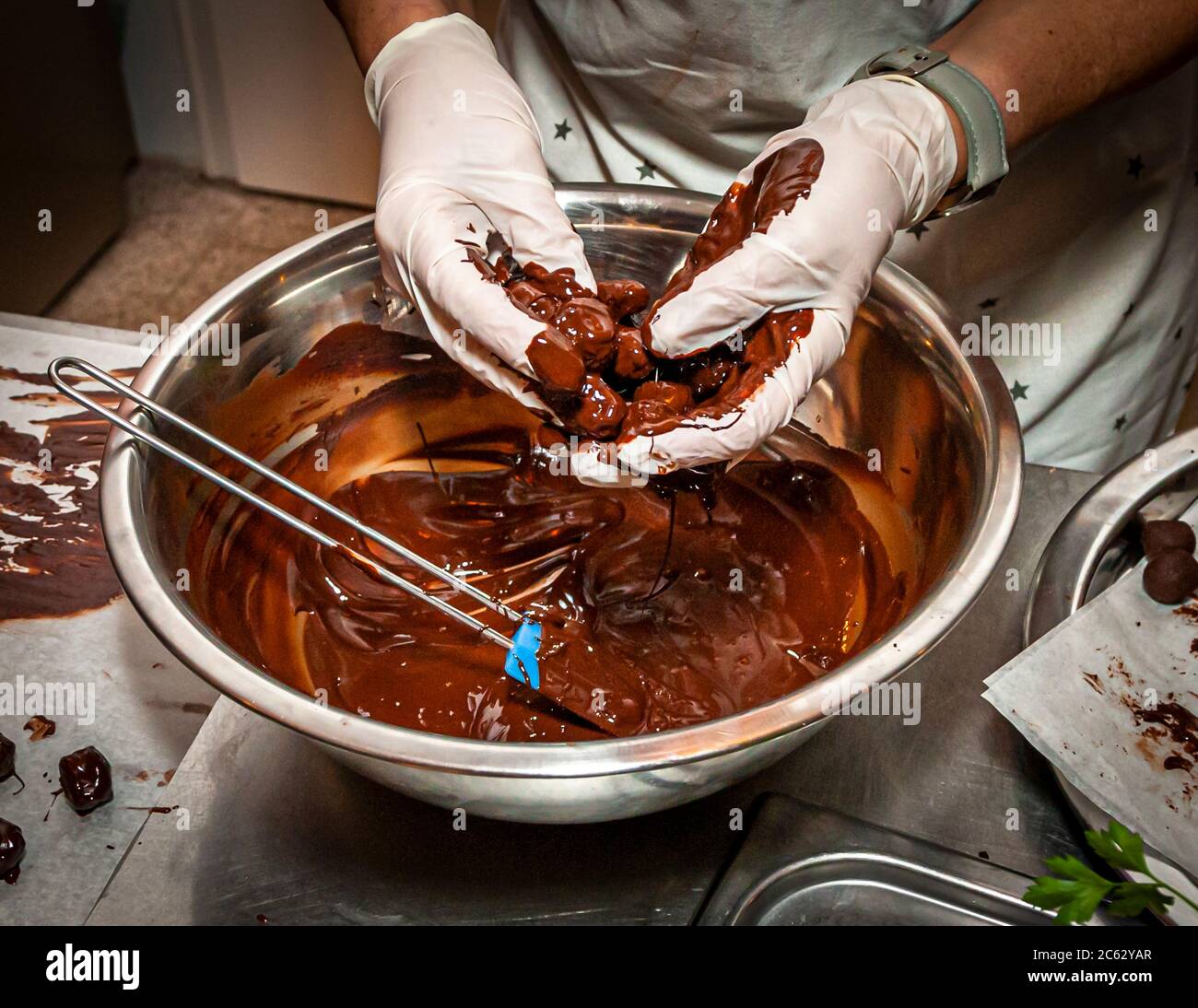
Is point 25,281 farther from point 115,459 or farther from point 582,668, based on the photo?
point 582,668

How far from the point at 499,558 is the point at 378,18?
677 mm

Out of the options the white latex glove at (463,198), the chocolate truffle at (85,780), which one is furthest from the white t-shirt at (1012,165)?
the chocolate truffle at (85,780)

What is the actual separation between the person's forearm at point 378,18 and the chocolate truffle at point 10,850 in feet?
3.10

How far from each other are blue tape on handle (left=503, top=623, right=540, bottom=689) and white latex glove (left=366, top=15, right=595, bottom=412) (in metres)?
0.22

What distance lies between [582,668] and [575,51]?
834mm

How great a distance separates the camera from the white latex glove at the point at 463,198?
3.47 ft

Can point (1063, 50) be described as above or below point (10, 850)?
above

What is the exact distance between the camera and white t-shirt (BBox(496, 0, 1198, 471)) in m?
1.36

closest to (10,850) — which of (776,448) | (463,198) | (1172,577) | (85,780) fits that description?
(85,780)

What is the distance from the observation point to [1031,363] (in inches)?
59.9

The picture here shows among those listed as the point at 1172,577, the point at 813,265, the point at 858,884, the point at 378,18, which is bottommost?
the point at 858,884

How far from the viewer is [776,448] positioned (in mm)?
1349

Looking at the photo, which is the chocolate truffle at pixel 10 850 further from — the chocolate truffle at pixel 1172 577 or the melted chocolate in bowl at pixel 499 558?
the chocolate truffle at pixel 1172 577

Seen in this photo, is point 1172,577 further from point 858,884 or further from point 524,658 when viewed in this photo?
point 524,658
